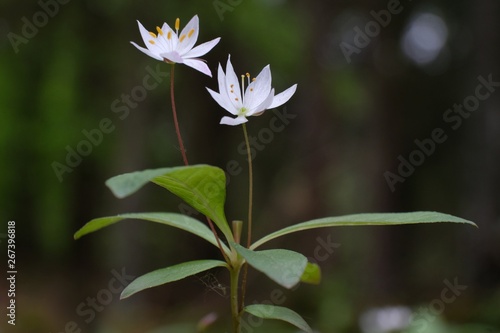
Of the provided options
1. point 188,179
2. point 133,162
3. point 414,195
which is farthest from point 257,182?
point 188,179

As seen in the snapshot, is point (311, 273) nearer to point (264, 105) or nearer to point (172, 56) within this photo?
point (264, 105)

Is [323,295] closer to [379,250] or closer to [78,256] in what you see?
[379,250]

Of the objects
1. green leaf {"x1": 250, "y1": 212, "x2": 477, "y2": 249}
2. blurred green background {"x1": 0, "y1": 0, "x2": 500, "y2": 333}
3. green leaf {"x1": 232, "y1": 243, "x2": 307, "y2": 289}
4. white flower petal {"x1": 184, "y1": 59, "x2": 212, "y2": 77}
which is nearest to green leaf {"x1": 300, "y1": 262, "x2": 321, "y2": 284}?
green leaf {"x1": 250, "y1": 212, "x2": 477, "y2": 249}

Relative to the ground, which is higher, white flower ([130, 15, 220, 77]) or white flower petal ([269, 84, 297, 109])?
white flower ([130, 15, 220, 77])

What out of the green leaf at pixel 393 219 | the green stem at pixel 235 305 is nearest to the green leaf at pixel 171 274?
the green stem at pixel 235 305

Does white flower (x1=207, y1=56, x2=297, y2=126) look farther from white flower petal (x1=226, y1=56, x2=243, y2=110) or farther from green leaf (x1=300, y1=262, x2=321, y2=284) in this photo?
green leaf (x1=300, y1=262, x2=321, y2=284)
